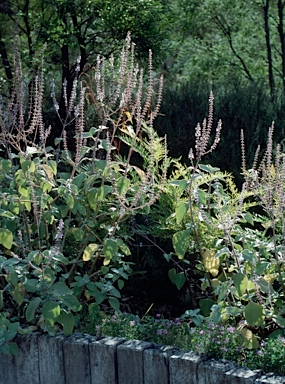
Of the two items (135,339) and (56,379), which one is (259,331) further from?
(56,379)

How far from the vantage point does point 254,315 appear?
300 centimetres

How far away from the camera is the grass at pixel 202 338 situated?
2.89 meters

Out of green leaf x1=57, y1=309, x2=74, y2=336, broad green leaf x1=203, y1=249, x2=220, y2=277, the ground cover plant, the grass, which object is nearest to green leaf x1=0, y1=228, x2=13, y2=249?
the ground cover plant

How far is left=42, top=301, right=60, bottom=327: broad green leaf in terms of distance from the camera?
3.12 metres

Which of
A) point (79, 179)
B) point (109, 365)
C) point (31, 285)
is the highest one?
point (79, 179)

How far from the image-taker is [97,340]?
10.6ft

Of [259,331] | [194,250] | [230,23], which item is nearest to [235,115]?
[194,250]

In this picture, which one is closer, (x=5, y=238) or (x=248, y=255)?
(x=248, y=255)

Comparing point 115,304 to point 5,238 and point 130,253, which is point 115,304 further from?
point 5,238

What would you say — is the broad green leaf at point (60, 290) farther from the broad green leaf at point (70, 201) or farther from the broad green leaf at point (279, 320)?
the broad green leaf at point (279, 320)

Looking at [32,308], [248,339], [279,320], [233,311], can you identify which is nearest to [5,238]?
[32,308]

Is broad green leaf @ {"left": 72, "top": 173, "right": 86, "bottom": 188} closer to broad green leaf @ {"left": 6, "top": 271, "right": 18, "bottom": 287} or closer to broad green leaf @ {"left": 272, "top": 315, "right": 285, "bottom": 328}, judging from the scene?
broad green leaf @ {"left": 6, "top": 271, "right": 18, "bottom": 287}

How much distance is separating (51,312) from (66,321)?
0.54 feet

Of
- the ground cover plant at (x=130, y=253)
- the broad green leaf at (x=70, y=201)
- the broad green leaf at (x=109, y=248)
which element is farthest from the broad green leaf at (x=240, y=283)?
the broad green leaf at (x=70, y=201)
